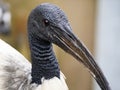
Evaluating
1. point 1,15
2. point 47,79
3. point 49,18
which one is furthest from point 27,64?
point 1,15

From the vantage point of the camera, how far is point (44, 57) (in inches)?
86.4

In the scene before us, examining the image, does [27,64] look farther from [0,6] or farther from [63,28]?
[0,6]

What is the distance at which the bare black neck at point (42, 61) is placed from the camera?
7.14 feet

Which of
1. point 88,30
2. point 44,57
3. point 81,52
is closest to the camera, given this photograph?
point 81,52

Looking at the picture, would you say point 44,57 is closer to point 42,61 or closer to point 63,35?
point 42,61

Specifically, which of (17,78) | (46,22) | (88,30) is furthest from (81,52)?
(88,30)

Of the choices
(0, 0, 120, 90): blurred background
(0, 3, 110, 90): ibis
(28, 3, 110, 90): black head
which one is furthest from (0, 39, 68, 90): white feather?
(0, 0, 120, 90): blurred background

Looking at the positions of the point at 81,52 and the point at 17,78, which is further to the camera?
the point at 17,78

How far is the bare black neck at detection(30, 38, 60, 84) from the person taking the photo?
2.18 m

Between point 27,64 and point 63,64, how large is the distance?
111 inches

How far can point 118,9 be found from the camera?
A: 5121 millimetres

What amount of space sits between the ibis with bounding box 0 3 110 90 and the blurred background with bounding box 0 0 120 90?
266 cm

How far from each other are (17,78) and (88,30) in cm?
299

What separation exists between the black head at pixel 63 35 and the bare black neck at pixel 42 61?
0.25ft
